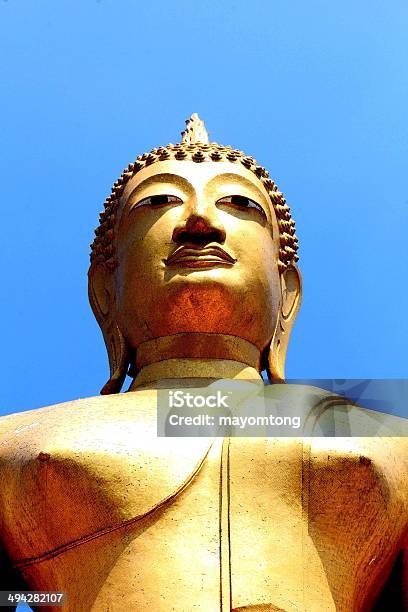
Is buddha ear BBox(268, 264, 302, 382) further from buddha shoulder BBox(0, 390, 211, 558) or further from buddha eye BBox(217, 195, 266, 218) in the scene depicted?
buddha shoulder BBox(0, 390, 211, 558)

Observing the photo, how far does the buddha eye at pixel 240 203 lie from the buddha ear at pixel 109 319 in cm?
81

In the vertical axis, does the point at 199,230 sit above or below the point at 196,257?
above

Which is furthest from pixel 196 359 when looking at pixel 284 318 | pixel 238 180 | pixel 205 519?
pixel 205 519

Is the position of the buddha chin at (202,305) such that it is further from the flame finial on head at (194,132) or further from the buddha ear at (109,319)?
the flame finial on head at (194,132)

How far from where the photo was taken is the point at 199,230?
6129 mm

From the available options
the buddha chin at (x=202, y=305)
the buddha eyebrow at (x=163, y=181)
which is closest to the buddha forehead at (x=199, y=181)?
the buddha eyebrow at (x=163, y=181)

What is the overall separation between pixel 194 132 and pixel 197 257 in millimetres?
1524

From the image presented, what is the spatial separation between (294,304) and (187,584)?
2.47m

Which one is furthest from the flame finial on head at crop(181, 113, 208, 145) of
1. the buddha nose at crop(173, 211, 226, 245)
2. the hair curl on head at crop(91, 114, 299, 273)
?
the buddha nose at crop(173, 211, 226, 245)

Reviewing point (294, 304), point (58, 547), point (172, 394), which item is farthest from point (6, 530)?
point (294, 304)

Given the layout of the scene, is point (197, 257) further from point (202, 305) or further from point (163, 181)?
point (163, 181)

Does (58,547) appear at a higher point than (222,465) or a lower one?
lower

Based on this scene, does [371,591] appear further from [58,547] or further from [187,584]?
[58,547]

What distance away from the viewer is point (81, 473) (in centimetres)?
517
